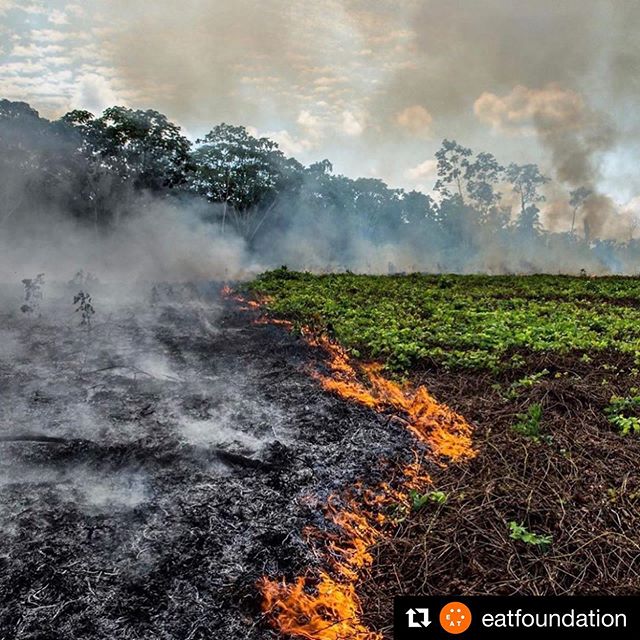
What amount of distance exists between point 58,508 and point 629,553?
4.07 m

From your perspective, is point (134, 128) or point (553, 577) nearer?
point (553, 577)

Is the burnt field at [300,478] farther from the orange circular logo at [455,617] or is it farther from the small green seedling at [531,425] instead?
the orange circular logo at [455,617]

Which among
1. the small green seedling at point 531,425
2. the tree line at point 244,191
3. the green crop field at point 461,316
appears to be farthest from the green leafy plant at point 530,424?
the tree line at point 244,191

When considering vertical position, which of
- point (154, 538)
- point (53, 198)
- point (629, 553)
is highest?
point (53, 198)

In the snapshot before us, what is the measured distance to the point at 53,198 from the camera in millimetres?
23484

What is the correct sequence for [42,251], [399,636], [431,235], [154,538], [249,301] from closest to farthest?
1. [399,636]
2. [154,538]
3. [249,301]
4. [42,251]
5. [431,235]

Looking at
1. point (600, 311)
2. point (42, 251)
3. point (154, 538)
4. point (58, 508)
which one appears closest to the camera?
point (154, 538)

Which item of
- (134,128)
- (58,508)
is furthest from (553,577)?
(134,128)

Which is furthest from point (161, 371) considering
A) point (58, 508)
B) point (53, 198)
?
point (53, 198)

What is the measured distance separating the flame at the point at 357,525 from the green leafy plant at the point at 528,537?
0.82m

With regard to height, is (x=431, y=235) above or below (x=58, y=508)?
above

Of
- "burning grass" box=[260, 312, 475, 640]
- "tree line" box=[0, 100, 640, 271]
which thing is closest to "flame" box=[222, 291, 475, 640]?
"burning grass" box=[260, 312, 475, 640]

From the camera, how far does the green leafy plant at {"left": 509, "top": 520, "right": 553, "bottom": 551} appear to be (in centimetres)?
339

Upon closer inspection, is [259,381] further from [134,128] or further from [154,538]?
[134,128]
